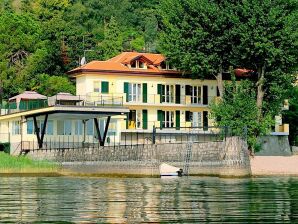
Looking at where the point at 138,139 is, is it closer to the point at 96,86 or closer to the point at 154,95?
the point at 154,95

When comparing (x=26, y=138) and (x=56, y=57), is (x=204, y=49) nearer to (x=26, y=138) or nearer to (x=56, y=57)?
(x=26, y=138)

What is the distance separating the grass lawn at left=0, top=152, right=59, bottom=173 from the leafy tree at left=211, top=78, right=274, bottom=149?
43.0 feet

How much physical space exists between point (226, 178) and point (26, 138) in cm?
2394

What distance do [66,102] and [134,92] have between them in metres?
13.7

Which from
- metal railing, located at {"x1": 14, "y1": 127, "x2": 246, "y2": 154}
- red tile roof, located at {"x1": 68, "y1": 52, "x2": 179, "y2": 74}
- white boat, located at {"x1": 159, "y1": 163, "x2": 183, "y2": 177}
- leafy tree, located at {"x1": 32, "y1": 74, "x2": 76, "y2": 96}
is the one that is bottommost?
white boat, located at {"x1": 159, "y1": 163, "x2": 183, "y2": 177}

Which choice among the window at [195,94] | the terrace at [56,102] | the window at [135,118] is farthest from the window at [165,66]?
the terrace at [56,102]

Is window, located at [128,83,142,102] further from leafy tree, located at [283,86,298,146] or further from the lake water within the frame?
the lake water

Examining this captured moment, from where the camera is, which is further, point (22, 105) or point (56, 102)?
point (22, 105)

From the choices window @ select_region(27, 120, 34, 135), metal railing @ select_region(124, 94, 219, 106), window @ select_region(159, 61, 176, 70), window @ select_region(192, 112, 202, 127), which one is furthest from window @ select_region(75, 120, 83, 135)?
window @ select_region(192, 112, 202, 127)

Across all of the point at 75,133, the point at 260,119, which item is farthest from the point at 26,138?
the point at 260,119

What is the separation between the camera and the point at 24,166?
59.5m

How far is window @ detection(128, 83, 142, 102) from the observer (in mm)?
77750

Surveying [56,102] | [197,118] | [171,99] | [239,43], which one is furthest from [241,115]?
[197,118]

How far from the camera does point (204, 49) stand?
73.1m
